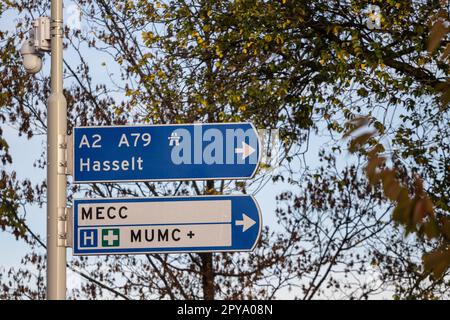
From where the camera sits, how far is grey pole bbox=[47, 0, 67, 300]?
7684mm

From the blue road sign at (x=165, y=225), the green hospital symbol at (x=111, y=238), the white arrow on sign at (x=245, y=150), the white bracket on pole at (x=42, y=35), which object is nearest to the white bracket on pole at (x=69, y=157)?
the blue road sign at (x=165, y=225)

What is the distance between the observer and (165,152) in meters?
7.62

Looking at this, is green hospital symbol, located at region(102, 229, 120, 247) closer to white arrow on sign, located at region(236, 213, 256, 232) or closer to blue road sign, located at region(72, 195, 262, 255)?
blue road sign, located at region(72, 195, 262, 255)

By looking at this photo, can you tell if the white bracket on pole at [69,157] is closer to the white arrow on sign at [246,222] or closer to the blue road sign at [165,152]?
the blue road sign at [165,152]

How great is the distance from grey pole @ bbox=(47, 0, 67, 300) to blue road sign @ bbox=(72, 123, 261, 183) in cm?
16

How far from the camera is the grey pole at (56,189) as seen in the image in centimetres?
768

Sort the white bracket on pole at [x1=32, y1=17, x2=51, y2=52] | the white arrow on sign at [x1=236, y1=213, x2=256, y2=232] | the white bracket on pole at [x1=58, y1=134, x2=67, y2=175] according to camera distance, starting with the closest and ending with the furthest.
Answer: the white arrow on sign at [x1=236, y1=213, x2=256, y2=232] < the white bracket on pole at [x1=58, y1=134, x2=67, y2=175] < the white bracket on pole at [x1=32, y1=17, x2=51, y2=52]

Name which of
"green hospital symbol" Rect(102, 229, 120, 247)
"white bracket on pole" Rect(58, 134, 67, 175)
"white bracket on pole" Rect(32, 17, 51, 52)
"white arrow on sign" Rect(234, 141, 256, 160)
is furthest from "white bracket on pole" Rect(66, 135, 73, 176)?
"white arrow on sign" Rect(234, 141, 256, 160)

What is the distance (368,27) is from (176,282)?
5.55 meters

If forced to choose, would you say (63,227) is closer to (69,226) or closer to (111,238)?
(69,226)

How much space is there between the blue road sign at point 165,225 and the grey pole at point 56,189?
Result: 13cm

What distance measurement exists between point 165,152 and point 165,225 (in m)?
0.60

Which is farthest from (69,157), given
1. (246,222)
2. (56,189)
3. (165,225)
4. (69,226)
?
(246,222)

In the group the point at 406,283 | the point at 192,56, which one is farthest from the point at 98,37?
the point at 406,283
